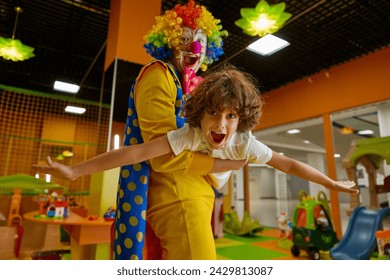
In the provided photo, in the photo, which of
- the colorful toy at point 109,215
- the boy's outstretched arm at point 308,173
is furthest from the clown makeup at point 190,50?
the colorful toy at point 109,215

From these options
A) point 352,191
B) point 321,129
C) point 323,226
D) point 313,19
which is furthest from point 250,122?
point 321,129

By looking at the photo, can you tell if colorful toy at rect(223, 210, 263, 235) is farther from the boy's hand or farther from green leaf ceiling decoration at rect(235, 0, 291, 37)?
the boy's hand

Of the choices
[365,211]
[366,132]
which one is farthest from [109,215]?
[366,132]

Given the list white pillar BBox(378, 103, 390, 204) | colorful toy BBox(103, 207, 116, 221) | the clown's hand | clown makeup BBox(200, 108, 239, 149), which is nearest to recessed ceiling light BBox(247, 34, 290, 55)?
clown makeup BBox(200, 108, 239, 149)

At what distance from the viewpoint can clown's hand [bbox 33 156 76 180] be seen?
→ 0.47 metres

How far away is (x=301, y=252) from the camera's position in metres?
2.97

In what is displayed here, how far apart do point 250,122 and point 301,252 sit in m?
2.85

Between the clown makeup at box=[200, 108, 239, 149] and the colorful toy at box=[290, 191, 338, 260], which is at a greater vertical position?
the clown makeup at box=[200, 108, 239, 149]

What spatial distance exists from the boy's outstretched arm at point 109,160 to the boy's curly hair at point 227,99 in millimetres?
90

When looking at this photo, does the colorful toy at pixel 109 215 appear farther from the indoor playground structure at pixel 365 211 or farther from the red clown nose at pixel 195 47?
the indoor playground structure at pixel 365 211

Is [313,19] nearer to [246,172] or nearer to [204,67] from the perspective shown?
[204,67]

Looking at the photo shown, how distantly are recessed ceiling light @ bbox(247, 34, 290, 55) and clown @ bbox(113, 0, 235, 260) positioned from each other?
472 mm

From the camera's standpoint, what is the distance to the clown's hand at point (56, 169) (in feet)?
1.56

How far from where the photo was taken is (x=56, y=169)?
1.56ft
